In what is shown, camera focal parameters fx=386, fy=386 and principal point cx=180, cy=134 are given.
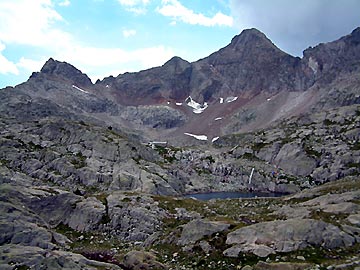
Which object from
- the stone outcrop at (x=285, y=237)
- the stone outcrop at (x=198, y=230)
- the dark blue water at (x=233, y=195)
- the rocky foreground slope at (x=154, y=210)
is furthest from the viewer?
the dark blue water at (x=233, y=195)

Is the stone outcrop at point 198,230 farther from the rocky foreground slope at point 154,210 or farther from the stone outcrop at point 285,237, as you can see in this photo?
the stone outcrop at point 285,237

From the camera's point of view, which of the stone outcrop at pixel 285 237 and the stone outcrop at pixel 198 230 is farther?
the stone outcrop at pixel 198 230

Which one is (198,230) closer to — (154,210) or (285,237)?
(285,237)

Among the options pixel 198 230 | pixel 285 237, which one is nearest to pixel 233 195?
pixel 198 230

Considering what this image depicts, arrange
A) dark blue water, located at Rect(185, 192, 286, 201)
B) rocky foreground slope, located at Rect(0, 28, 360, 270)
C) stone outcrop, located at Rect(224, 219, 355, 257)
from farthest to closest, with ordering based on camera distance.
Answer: dark blue water, located at Rect(185, 192, 286, 201) → stone outcrop, located at Rect(224, 219, 355, 257) → rocky foreground slope, located at Rect(0, 28, 360, 270)

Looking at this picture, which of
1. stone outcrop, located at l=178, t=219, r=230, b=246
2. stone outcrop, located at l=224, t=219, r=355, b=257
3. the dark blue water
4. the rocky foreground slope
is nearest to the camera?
the rocky foreground slope

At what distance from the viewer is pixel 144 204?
208ft

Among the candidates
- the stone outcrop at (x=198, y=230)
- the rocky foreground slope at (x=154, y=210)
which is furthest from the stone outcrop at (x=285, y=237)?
the stone outcrop at (x=198, y=230)

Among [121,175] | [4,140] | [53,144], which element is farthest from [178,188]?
[4,140]

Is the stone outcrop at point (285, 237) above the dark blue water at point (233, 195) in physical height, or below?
above

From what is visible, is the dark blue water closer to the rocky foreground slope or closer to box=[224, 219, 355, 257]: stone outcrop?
the rocky foreground slope

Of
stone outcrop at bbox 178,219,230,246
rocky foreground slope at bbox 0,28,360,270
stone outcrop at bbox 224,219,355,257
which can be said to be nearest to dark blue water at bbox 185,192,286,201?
rocky foreground slope at bbox 0,28,360,270

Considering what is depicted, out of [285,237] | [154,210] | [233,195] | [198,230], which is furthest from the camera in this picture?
[233,195]

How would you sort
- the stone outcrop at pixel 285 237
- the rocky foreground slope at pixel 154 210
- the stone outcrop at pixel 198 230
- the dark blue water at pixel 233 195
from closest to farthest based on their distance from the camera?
the rocky foreground slope at pixel 154 210
the stone outcrop at pixel 285 237
the stone outcrop at pixel 198 230
the dark blue water at pixel 233 195
